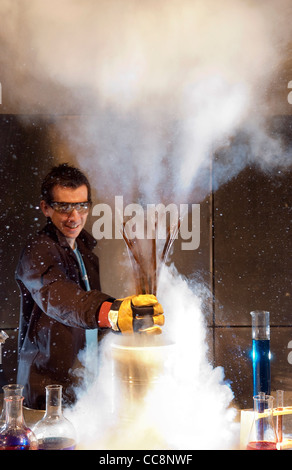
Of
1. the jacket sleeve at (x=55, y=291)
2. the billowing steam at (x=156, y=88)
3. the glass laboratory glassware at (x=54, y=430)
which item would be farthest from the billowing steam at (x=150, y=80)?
the glass laboratory glassware at (x=54, y=430)

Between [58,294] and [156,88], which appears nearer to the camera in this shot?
[58,294]

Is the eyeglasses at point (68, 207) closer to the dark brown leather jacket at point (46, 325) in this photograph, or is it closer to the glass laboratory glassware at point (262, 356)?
the dark brown leather jacket at point (46, 325)

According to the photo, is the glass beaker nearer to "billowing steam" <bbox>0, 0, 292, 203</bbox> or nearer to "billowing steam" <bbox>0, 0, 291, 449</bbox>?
"billowing steam" <bbox>0, 0, 291, 449</bbox>

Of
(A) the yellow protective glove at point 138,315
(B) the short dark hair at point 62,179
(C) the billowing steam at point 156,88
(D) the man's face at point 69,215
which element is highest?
(C) the billowing steam at point 156,88

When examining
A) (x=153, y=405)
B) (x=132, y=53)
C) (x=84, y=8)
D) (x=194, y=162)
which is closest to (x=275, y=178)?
(x=194, y=162)

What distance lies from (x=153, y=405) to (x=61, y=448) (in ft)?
0.92

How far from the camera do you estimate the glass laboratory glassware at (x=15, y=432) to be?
1138 millimetres

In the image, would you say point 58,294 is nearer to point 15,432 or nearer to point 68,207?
point 15,432

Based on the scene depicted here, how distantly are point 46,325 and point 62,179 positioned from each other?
1065 mm

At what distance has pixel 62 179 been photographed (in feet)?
11.1

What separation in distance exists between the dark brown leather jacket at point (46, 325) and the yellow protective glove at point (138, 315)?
2.35ft

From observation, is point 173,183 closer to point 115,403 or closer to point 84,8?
point 84,8

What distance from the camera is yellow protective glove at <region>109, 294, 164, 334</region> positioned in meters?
1.49

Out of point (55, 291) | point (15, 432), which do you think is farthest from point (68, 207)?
point (15, 432)
